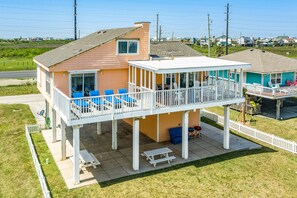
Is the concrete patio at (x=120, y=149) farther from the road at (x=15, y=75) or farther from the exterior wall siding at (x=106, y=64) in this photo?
the road at (x=15, y=75)

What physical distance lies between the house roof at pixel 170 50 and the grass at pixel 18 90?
2177 cm

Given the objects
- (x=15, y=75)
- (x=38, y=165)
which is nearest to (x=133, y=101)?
(x=38, y=165)

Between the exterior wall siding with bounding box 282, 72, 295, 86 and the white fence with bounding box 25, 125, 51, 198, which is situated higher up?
the exterior wall siding with bounding box 282, 72, 295, 86

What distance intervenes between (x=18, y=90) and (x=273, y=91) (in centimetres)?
3124

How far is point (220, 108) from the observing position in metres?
31.9

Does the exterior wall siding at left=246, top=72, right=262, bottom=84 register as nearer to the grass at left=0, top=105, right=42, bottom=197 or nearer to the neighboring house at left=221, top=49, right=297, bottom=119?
the neighboring house at left=221, top=49, right=297, bottom=119

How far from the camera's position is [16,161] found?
17422 mm

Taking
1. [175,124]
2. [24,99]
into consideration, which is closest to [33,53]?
[24,99]

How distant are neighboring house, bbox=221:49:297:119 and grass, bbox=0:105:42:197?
20523 millimetres

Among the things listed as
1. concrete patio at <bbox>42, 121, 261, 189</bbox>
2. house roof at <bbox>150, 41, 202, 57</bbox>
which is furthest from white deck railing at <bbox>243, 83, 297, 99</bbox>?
house roof at <bbox>150, 41, 202, 57</bbox>

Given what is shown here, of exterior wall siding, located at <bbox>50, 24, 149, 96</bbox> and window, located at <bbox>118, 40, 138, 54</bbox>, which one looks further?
window, located at <bbox>118, 40, 138, 54</bbox>

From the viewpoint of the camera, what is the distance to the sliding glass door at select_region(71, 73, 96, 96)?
17.7m

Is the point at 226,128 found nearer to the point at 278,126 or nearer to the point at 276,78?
the point at 278,126

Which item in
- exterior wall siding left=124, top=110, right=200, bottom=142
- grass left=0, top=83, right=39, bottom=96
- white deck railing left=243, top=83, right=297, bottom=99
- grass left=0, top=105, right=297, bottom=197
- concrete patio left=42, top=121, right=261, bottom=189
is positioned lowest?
grass left=0, top=105, right=297, bottom=197
